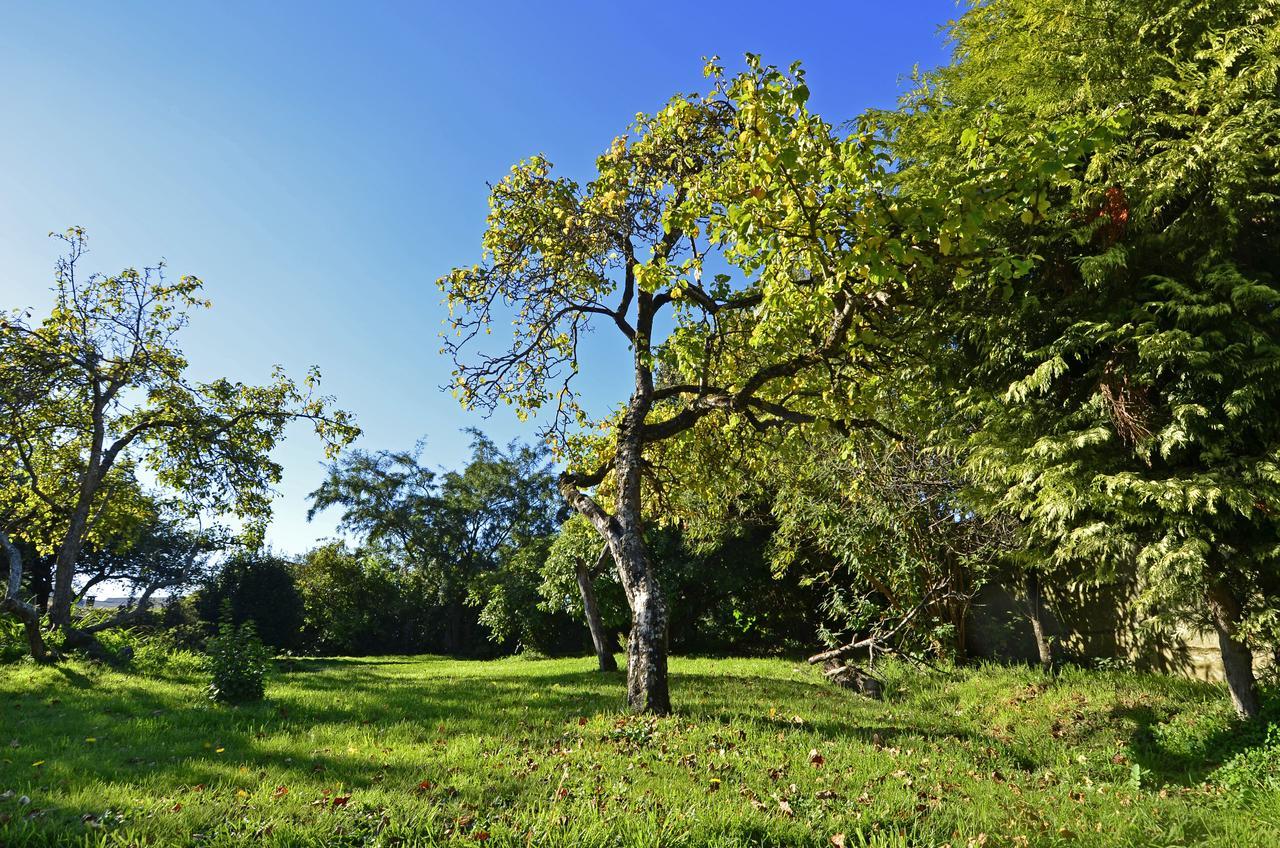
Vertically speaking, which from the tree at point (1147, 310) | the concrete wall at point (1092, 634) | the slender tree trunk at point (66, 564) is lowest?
the concrete wall at point (1092, 634)

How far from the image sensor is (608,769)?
545 centimetres

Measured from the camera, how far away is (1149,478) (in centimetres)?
754

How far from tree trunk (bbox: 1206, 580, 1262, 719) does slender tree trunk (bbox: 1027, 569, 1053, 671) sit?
5408mm

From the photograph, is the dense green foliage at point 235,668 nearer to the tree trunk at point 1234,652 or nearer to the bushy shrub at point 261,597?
the tree trunk at point 1234,652

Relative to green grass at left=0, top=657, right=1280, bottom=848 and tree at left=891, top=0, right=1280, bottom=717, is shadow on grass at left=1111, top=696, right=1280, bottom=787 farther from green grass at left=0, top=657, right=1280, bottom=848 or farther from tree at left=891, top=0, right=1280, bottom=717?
tree at left=891, top=0, right=1280, bottom=717

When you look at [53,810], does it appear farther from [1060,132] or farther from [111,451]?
[111,451]

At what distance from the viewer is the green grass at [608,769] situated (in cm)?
414

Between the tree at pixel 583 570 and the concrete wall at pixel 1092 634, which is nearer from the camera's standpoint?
→ the concrete wall at pixel 1092 634

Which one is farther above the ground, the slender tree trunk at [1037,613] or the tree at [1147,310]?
the tree at [1147,310]

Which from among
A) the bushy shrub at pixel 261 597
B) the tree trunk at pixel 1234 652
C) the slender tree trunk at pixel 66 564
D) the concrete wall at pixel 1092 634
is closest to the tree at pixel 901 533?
the concrete wall at pixel 1092 634

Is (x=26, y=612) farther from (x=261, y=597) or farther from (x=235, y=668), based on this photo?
(x=261, y=597)

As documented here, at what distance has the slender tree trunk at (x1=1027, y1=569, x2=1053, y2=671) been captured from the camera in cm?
1315

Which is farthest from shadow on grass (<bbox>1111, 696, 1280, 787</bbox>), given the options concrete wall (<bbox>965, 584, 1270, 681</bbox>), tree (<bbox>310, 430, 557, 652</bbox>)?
tree (<bbox>310, 430, 557, 652</bbox>)

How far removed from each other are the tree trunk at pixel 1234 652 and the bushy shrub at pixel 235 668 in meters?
12.2
